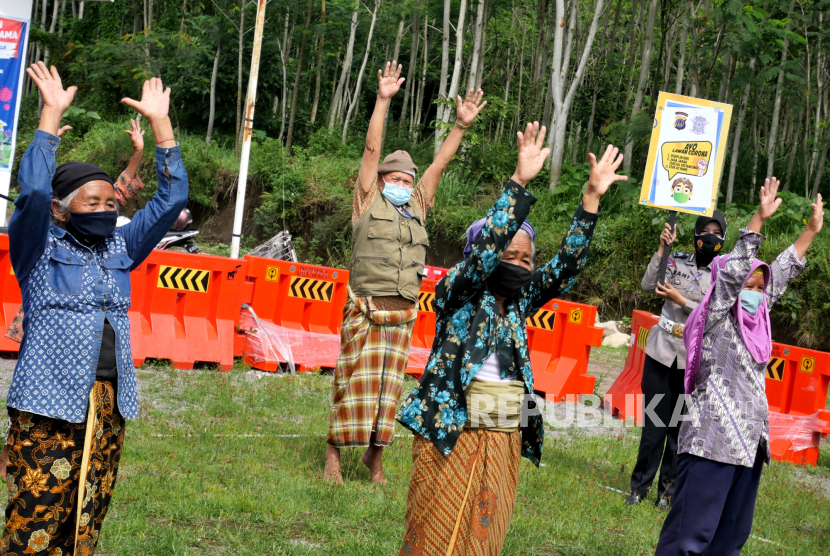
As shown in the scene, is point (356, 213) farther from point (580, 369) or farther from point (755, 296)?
point (580, 369)

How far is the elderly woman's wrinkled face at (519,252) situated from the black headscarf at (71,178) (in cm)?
165

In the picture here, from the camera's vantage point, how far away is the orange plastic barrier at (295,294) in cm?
909

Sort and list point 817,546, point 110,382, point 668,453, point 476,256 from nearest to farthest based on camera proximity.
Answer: point 476,256 < point 110,382 < point 817,546 < point 668,453

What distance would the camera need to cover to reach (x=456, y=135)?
5000mm

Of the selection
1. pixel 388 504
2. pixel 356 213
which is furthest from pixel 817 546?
pixel 356 213

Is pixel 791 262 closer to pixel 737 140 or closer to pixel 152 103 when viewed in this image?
pixel 152 103

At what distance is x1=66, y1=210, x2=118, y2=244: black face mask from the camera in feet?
10.7

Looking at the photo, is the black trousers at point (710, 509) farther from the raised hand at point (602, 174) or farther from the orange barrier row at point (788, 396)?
the orange barrier row at point (788, 396)

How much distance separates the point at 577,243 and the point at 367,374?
2.44m

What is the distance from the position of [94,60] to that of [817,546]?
979 inches

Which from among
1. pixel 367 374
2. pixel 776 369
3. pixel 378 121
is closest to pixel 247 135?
pixel 378 121

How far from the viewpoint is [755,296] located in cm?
421

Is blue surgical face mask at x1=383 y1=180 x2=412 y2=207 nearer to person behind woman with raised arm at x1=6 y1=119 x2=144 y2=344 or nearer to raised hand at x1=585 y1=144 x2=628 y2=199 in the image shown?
person behind woman with raised arm at x1=6 y1=119 x2=144 y2=344

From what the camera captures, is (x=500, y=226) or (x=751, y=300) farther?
(x=751, y=300)
